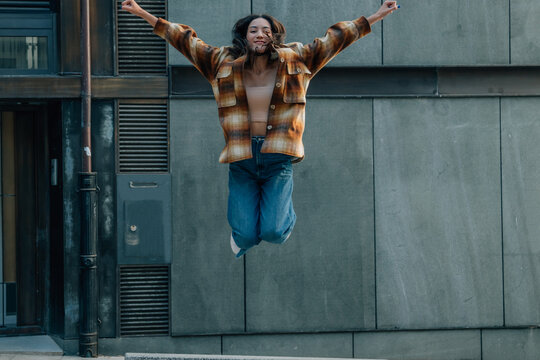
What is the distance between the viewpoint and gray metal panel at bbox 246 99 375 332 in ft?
30.9

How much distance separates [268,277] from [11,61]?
4.46 metres

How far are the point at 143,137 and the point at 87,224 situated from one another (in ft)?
4.41

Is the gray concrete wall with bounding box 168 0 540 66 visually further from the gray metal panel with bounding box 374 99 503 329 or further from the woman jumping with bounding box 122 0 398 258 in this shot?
the woman jumping with bounding box 122 0 398 258

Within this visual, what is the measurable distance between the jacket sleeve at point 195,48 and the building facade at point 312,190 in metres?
3.90

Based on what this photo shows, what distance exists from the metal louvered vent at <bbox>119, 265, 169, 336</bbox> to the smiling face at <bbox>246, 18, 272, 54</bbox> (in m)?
4.97

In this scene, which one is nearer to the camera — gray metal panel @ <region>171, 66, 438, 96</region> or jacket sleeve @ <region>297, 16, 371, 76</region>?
jacket sleeve @ <region>297, 16, 371, 76</region>

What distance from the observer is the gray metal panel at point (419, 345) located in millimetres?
9578

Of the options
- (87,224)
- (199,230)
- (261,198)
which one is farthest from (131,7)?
(199,230)

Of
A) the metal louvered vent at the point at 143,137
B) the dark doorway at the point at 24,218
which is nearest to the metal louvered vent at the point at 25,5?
the dark doorway at the point at 24,218

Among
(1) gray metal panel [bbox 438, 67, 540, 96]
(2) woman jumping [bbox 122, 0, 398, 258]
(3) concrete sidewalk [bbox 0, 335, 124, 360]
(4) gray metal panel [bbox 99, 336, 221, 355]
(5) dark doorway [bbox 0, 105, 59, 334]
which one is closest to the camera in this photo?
(2) woman jumping [bbox 122, 0, 398, 258]

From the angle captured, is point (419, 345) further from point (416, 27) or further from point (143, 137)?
point (143, 137)

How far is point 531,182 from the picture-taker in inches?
383

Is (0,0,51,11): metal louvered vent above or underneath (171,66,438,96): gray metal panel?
above

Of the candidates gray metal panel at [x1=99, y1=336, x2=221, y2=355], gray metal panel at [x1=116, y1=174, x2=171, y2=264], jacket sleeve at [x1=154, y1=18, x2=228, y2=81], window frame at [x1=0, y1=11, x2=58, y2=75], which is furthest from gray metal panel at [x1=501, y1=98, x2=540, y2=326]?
window frame at [x1=0, y1=11, x2=58, y2=75]
